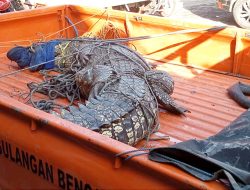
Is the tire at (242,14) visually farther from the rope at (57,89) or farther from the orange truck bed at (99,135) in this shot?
the rope at (57,89)

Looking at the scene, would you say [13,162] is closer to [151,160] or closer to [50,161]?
[50,161]

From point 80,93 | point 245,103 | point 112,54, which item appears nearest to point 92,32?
point 112,54

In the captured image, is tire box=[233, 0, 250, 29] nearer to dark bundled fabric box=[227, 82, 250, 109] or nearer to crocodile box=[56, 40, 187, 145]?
dark bundled fabric box=[227, 82, 250, 109]

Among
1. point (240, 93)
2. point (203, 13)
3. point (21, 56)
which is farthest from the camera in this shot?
point (203, 13)

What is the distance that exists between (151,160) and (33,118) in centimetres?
91

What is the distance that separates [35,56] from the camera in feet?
14.8

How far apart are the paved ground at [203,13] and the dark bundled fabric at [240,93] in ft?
22.8

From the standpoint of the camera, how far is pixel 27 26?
5027 millimetres

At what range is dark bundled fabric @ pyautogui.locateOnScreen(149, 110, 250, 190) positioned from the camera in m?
1.73

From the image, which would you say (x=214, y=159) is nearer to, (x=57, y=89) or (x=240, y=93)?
(x=240, y=93)

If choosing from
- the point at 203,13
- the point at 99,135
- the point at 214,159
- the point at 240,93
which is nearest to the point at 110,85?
the point at 99,135

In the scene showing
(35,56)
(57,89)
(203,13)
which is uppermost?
(35,56)

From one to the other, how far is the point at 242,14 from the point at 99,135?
28.6ft

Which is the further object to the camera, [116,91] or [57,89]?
[57,89]
